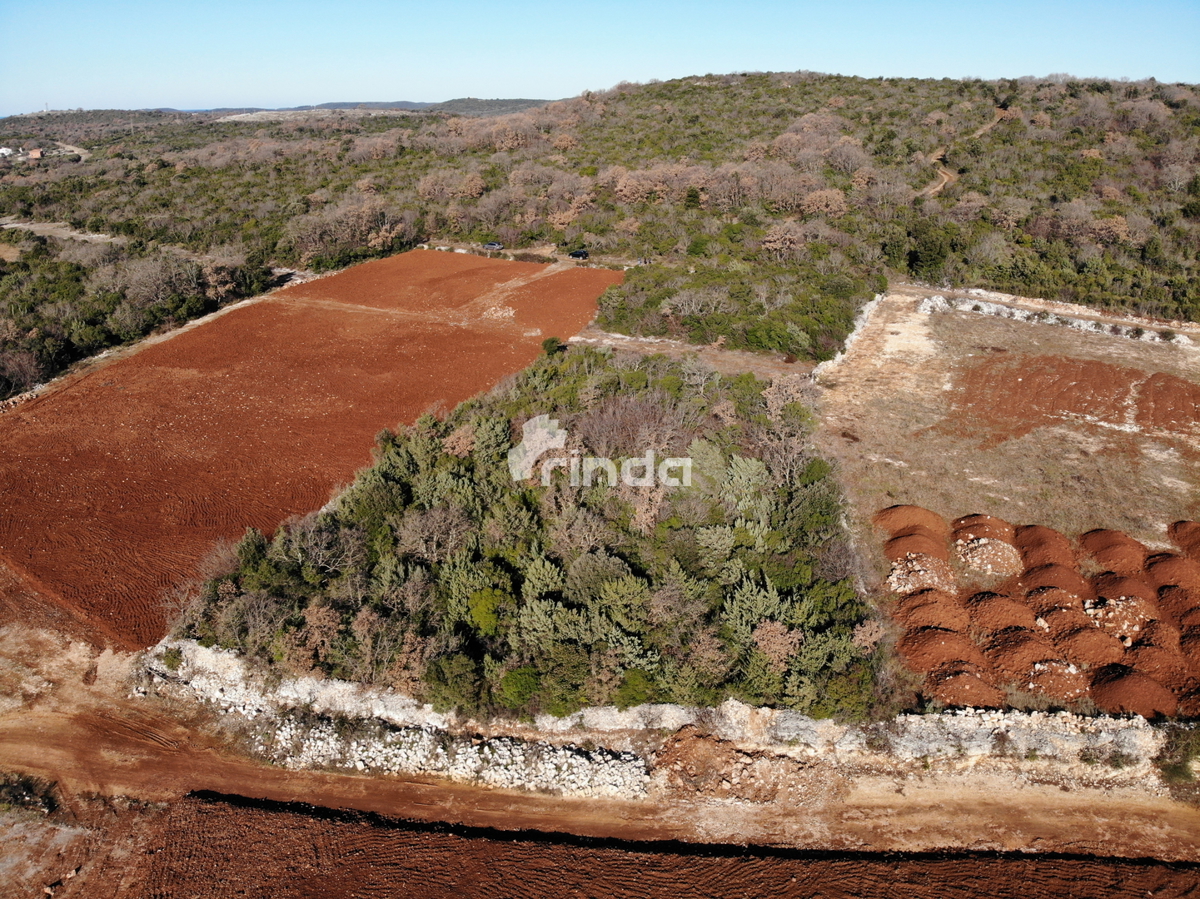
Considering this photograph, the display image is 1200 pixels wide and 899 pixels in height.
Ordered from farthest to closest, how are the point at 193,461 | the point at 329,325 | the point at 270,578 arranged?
the point at 329,325 < the point at 193,461 < the point at 270,578

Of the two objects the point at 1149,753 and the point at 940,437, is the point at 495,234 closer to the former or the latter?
the point at 940,437

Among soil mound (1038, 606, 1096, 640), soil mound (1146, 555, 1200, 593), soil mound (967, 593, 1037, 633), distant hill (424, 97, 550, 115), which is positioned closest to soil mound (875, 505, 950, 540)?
soil mound (967, 593, 1037, 633)

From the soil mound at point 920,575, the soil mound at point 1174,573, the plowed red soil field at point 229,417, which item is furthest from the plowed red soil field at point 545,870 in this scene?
the soil mound at point 1174,573

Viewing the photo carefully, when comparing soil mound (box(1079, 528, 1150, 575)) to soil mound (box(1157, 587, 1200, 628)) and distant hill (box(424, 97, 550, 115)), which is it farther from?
distant hill (box(424, 97, 550, 115))

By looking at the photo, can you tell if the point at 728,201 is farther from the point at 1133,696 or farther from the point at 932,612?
the point at 1133,696

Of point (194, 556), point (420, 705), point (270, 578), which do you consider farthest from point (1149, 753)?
point (194, 556)
